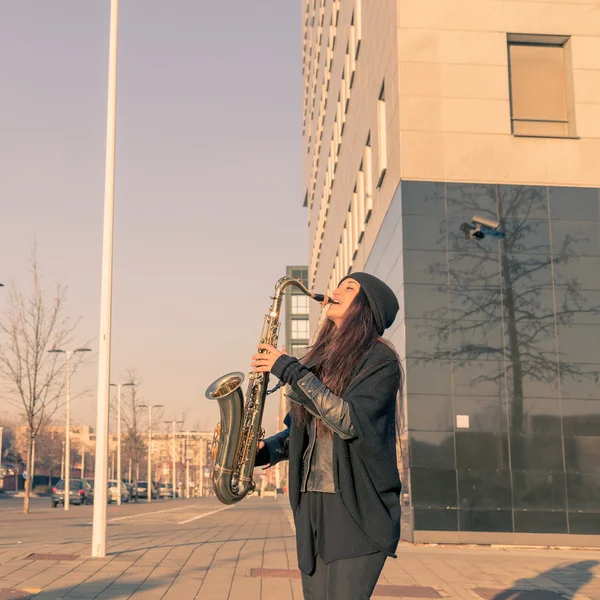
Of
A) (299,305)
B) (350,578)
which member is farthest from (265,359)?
(299,305)

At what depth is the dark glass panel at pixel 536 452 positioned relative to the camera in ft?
54.1

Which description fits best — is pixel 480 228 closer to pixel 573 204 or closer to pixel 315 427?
pixel 573 204

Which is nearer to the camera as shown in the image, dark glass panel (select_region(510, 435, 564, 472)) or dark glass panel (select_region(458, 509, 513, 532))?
dark glass panel (select_region(458, 509, 513, 532))

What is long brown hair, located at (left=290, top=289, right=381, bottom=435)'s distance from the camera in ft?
13.1

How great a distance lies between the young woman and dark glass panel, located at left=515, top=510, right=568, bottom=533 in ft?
43.2

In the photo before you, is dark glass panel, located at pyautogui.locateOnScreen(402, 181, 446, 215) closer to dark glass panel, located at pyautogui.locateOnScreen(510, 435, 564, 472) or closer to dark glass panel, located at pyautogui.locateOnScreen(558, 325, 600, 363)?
dark glass panel, located at pyautogui.locateOnScreen(558, 325, 600, 363)

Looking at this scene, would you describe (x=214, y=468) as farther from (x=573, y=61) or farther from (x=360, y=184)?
(x=360, y=184)

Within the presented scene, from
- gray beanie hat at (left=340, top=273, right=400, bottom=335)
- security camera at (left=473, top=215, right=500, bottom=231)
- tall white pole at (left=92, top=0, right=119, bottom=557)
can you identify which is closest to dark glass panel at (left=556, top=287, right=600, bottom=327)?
security camera at (left=473, top=215, right=500, bottom=231)

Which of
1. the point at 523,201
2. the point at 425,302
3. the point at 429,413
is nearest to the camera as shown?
the point at 429,413

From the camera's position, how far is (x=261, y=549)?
523 inches

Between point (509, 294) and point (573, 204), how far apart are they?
2.29 m

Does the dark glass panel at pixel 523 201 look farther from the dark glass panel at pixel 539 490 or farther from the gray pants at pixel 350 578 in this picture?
the gray pants at pixel 350 578

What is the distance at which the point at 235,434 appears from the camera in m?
4.38

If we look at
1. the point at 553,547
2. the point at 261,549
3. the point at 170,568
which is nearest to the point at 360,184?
the point at 553,547
